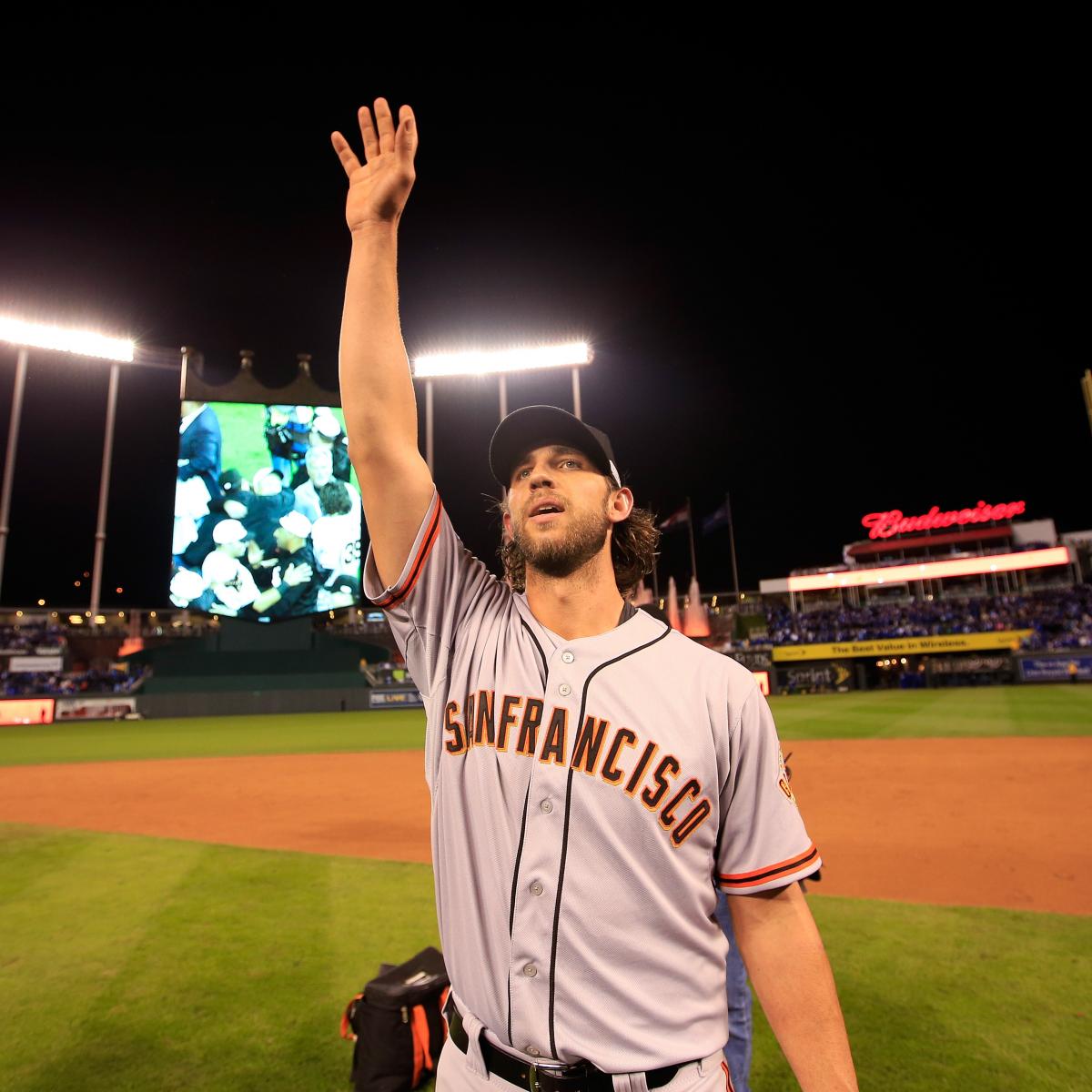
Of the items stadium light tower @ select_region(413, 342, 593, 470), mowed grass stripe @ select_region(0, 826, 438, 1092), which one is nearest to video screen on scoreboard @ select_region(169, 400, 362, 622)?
stadium light tower @ select_region(413, 342, 593, 470)

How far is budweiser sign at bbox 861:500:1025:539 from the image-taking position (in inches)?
2040

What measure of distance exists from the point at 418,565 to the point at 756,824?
1053 mm

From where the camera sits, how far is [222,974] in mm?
4133

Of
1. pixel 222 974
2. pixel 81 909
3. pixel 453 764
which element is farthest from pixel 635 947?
pixel 81 909

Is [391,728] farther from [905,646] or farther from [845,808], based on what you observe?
[905,646]

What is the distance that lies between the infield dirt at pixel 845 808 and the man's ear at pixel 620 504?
501cm

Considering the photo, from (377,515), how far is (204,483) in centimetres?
2941

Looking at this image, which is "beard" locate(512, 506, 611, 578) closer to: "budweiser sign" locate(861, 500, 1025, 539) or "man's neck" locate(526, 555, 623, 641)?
"man's neck" locate(526, 555, 623, 641)

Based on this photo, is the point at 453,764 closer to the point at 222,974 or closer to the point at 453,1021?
the point at 453,1021

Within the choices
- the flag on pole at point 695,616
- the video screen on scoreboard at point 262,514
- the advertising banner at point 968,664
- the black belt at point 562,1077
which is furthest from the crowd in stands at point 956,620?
the black belt at point 562,1077

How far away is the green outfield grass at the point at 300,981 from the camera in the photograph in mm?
3180

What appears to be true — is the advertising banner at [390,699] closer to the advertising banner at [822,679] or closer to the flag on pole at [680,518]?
the advertising banner at [822,679]

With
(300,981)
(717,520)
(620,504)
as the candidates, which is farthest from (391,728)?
(717,520)

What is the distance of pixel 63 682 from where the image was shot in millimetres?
35562
